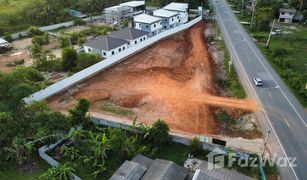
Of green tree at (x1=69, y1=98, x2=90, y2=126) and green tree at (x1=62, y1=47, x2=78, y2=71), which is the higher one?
green tree at (x1=62, y1=47, x2=78, y2=71)

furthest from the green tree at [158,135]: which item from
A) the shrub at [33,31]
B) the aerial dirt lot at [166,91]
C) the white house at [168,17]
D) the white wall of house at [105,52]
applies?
the shrub at [33,31]

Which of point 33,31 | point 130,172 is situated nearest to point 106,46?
point 33,31

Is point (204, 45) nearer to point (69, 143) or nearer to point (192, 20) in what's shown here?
point (192, 20)

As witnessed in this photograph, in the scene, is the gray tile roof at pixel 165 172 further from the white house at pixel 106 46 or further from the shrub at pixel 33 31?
the shrub at pixel 33 31

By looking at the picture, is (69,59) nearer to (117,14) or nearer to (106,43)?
(106,43)

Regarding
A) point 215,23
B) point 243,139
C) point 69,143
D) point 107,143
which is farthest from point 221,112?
point 215,23

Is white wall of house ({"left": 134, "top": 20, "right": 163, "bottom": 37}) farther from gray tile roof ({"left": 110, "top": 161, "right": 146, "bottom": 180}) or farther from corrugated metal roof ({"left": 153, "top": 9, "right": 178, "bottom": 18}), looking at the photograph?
gray tile roof ({"left": 110, "top": 161, "right": 146, "bottom": 180})

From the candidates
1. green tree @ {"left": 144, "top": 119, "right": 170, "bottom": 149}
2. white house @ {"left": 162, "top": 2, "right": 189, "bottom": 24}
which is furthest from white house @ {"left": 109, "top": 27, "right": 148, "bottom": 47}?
green tree @ {"left": 144, "top": 119, "right": 170, "bottom": 149}
